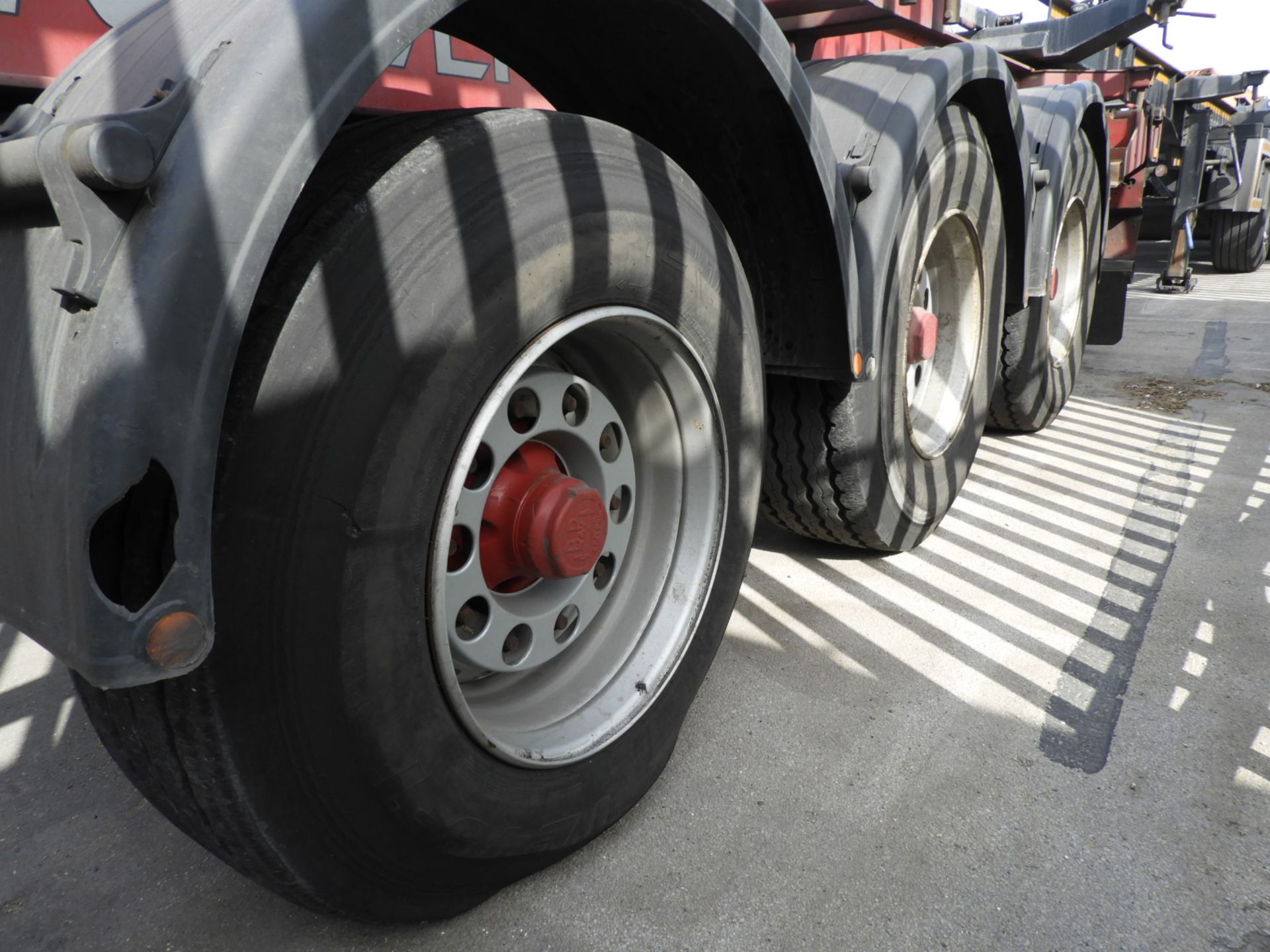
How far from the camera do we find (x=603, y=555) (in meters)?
1.83

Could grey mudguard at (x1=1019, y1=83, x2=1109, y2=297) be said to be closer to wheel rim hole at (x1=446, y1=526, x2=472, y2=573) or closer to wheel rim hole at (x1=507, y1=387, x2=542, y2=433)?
wheel rim hole at (x1=507, y1=387, x2=542, y2=433)

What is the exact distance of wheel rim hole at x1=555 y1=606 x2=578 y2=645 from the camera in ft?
5.76

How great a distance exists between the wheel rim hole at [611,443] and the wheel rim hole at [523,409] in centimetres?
20

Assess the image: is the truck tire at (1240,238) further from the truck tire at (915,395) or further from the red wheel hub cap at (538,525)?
the red wheel hub cap at (538,525)

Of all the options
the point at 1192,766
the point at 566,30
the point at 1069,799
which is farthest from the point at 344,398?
the point at 1192,766

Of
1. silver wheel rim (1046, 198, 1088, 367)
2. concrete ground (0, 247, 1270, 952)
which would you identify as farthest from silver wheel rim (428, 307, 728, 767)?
silver wheel rim (1046, 198, 1088, 367)

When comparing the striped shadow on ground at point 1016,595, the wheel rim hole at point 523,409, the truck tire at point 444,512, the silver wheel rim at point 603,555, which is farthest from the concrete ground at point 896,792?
the wheel rim hole at point 523,409

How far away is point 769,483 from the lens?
2.64 meters

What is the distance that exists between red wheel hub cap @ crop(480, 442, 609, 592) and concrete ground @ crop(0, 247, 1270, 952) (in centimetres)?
56

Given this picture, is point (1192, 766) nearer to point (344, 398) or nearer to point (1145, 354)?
point (344, 398)

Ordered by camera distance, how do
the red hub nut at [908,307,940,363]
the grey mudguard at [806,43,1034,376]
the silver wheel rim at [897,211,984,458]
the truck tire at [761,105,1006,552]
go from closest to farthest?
the grey mudguard at [806,43,1034,376]
the truck tire at [761,105,1006,552]
the red hub nut at [908,307,940,363]
the silver wheel rim at [897,211,984,458]

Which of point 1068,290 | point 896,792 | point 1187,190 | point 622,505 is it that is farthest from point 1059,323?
point 1187,190

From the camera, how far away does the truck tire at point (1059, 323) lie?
3.79m

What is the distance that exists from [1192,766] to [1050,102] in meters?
2.82
